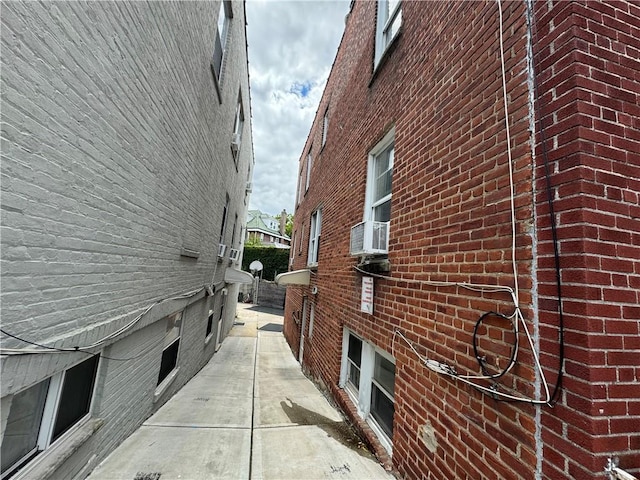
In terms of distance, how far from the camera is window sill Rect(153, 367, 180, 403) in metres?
4.29

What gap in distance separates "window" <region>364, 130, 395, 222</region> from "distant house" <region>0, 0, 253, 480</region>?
2.88m

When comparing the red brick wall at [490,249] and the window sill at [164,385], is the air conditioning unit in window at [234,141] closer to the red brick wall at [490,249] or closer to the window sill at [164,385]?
the red brick wall at [490,249]

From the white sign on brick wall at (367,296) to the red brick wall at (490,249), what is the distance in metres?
0.13

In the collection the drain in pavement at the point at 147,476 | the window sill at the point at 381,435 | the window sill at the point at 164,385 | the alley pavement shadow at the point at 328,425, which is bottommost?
the alley pavement shadow at the point at 328,425

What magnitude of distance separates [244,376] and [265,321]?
11.0 metres

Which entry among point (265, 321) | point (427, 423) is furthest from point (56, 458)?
point (265, 321)

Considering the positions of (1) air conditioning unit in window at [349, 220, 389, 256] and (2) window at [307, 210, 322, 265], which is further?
(2) window at [307, 210, 322, 265]

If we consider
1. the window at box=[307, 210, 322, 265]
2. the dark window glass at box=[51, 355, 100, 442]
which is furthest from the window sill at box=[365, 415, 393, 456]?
the window at box=[307, 210, 322, 265]

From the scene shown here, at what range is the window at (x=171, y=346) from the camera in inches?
186

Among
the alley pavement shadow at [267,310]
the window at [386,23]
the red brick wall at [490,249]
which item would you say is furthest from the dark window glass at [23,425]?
the alley pavement shadow at [267,310]

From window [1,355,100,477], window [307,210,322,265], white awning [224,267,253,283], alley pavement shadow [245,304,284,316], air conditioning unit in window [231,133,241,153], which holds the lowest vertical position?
alley pavement shadow [245,304,284,316]

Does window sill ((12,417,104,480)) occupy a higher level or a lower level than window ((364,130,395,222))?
lower

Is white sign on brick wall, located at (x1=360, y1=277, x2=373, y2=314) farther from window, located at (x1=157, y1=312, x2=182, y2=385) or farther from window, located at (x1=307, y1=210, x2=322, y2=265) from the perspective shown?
window, located at (x1=307, y1=210, x2=322, y2=265)

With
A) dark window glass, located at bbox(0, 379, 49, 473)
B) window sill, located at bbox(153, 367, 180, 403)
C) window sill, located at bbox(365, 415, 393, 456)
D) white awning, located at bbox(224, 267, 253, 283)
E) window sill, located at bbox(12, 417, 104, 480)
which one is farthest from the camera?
white awning, located at bbox(224, 267, 253, 283)
